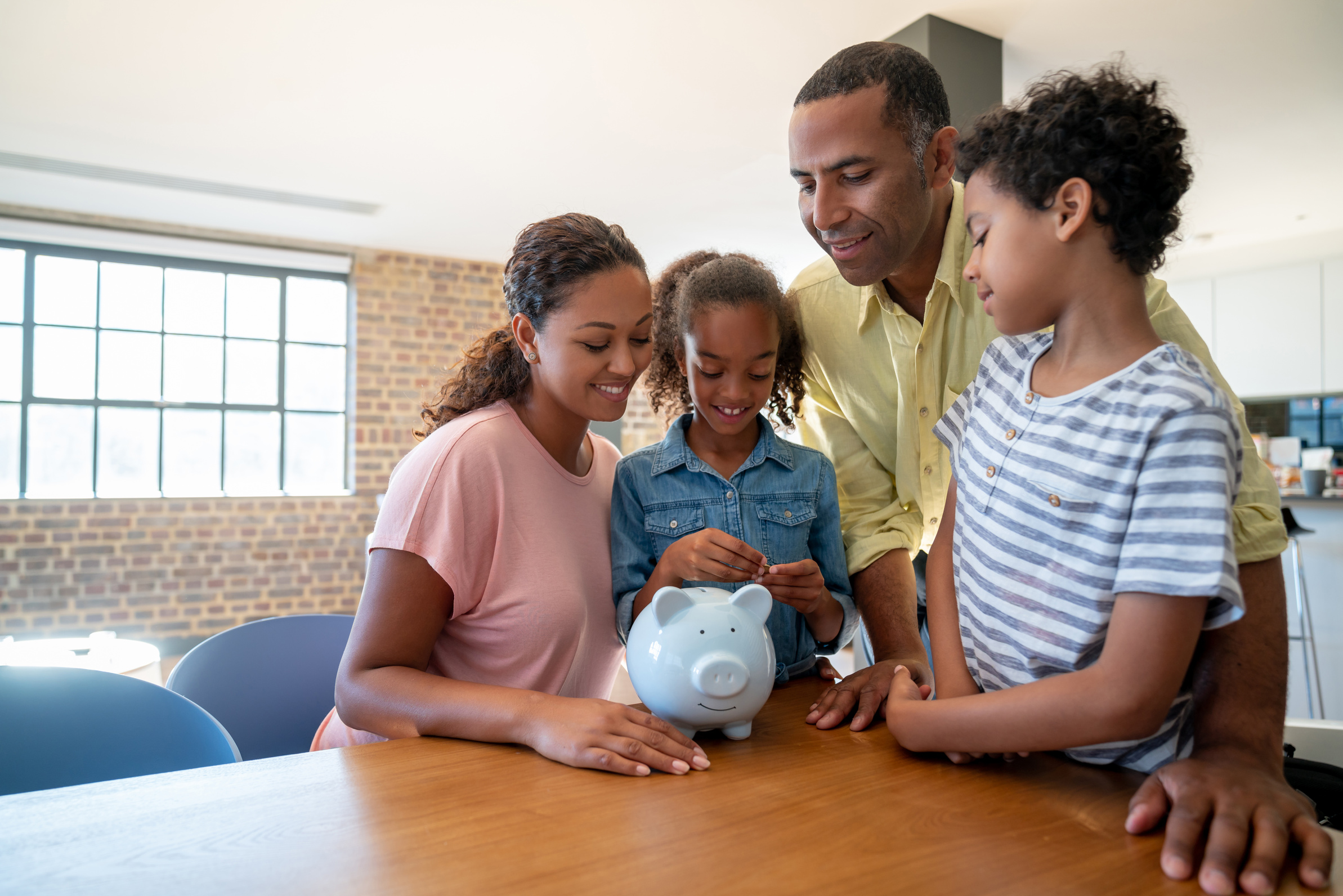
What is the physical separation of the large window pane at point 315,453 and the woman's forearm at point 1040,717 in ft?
21.5

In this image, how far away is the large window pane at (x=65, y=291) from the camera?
5855mm

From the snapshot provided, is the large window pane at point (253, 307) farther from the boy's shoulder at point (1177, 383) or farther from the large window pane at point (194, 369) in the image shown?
A: the boy's shoulder at point (1177, 383)

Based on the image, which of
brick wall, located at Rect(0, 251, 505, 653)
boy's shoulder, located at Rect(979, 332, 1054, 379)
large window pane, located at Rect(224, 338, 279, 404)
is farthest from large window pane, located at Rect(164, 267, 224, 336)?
boy's shoulder, located at Rect(979, 332, 1054, 379)

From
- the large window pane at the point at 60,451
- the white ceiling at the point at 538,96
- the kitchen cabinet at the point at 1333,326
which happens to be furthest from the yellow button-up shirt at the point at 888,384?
the kitchen cabinet at the point at 1333,326

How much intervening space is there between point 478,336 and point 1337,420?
7605mm

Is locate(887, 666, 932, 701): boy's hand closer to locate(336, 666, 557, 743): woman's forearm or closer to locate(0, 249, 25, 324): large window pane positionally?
locate(336, 666, 557, 743): woman's forearm

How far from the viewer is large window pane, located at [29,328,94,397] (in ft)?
19.1

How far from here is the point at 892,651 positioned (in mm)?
1283

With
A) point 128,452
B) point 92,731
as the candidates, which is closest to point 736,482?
point 92,731

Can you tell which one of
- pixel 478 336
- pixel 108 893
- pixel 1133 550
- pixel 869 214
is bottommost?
pixel 108 893

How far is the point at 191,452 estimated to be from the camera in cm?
625

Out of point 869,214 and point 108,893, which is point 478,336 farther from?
point 108,893

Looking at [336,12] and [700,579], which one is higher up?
[336,12]

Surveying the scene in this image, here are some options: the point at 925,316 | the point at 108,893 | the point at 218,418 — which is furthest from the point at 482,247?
the point at 108,893
